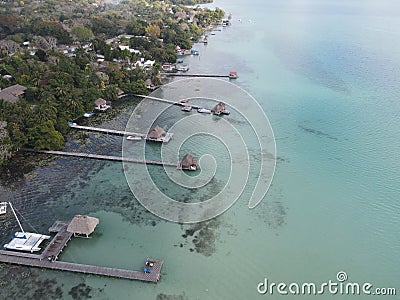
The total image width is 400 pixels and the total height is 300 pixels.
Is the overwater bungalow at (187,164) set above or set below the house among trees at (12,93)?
below

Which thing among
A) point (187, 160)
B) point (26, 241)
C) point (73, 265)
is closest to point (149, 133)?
point (187, 160)

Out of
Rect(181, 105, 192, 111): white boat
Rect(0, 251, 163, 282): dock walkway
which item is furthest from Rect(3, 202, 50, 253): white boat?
Rect(181, 105, 192, 111): white boat

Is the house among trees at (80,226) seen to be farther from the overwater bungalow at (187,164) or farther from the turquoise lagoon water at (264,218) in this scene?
the overwater bungalow at (187,164)

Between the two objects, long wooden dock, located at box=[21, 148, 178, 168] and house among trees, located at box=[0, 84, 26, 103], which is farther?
house among trees, located at box=[0, 84, 26, 103]

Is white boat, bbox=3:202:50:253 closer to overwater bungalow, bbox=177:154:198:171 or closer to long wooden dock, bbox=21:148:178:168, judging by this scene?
long wooden dock, bbox=21:148:178:168

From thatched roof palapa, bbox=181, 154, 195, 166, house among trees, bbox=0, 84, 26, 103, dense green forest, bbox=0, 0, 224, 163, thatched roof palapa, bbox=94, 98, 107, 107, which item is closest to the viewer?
thatched roof palapa, bbox=181, 154, 195, 166

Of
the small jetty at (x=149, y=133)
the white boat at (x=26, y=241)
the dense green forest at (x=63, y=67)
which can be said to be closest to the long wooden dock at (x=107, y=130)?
the small jetty at (x=149, y=133)
